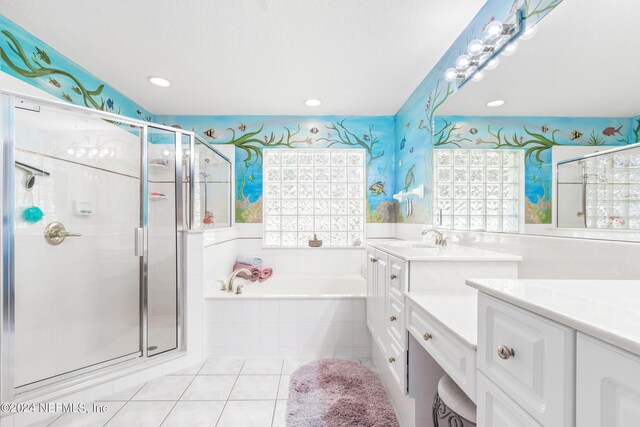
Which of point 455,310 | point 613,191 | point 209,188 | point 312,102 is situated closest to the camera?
point 613,191

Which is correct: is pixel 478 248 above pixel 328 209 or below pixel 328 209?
below

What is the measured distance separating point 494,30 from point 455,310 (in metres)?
1.41

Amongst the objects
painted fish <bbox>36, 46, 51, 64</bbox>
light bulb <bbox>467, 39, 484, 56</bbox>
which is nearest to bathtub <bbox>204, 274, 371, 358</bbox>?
light bulb <bbox>467, 39, 484, 56</bbox>

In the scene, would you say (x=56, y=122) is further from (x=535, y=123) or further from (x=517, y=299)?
(x=535, y=123)

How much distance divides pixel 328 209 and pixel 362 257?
27.5 inches

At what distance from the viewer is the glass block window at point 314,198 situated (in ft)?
11.0

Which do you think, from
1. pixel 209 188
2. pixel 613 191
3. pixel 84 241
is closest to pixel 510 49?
pixel 613 191

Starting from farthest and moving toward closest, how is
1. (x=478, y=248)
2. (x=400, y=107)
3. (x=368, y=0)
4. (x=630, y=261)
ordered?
(x=400, y=107)
(x=478, y=248)
(x=368, y=0)
(x=630, y=261)

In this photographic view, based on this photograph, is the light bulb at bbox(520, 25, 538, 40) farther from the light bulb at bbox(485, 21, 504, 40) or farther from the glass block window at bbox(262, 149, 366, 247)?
the glass block window at bbox(262, 149, 366, 247)

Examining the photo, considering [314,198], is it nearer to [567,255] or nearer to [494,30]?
[494,30]

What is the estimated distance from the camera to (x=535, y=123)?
3.92 feet

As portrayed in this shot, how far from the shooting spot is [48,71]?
78.9 inches

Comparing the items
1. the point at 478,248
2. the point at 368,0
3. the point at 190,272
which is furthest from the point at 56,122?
the point at 478,248

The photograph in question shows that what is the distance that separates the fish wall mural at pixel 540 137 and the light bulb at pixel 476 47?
1.13 feet
